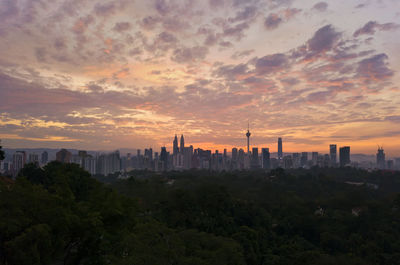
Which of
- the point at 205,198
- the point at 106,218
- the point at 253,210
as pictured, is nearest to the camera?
the point at 106,218

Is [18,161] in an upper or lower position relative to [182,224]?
upper

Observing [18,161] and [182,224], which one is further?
[18,161]

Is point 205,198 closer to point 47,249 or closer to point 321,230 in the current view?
point 321,230

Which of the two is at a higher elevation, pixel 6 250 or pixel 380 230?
pixel 6 250

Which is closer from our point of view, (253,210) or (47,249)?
(47,249)

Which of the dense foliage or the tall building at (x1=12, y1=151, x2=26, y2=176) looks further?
the tall building at (x1=12, y1=151, x2=26, y2=176)

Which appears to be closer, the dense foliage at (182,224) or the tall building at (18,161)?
the dense foliage at (182,224)

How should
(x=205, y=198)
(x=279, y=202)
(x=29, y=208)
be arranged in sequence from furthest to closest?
1. (x=279, y=202)
2. (x=205, y=198)
3. (x=29, y=208)

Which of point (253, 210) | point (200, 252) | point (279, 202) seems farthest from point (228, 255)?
point (279, 202)
